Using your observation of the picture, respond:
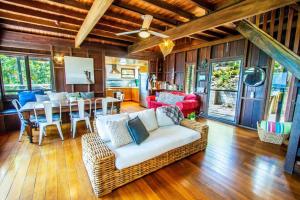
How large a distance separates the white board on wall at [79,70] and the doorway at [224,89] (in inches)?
176

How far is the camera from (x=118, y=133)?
2123 mm

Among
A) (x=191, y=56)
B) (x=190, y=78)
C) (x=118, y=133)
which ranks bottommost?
(x=118, y=133)

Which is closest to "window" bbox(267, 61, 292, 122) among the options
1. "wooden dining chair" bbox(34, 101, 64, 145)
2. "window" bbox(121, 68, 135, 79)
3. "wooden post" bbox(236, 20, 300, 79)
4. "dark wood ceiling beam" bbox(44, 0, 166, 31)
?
"wooden post" bbox(236, 20, 300, 79)

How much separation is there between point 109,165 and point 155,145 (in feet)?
2.36

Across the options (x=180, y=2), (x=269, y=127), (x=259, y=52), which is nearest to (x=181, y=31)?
(x=180, y=2)

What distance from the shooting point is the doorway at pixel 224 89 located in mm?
4574

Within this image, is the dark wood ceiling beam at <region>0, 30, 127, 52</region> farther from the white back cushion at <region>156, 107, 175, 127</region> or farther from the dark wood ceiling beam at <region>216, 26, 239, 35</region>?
the dark wood ceiling beam at <region>216, 26, 239, 35</region>

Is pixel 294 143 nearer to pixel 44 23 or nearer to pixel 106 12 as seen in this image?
pixel 106 12

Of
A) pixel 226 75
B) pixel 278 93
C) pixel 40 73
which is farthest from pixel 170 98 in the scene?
pixel 40 73

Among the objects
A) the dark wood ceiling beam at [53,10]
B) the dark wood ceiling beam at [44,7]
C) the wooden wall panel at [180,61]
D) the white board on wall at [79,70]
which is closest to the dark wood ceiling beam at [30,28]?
the white board on wall at [79,70]

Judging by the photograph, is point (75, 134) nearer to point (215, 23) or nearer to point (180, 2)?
point (180, 2)

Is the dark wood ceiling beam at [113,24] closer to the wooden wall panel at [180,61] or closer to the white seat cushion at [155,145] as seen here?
the wooden wall panel at [180,61]

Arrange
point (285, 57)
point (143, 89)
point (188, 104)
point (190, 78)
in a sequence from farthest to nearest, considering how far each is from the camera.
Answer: point (143, 89) → point (190, 78) → point (188, 104) → point (285, 57)

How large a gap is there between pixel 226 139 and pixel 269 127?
966 mm
